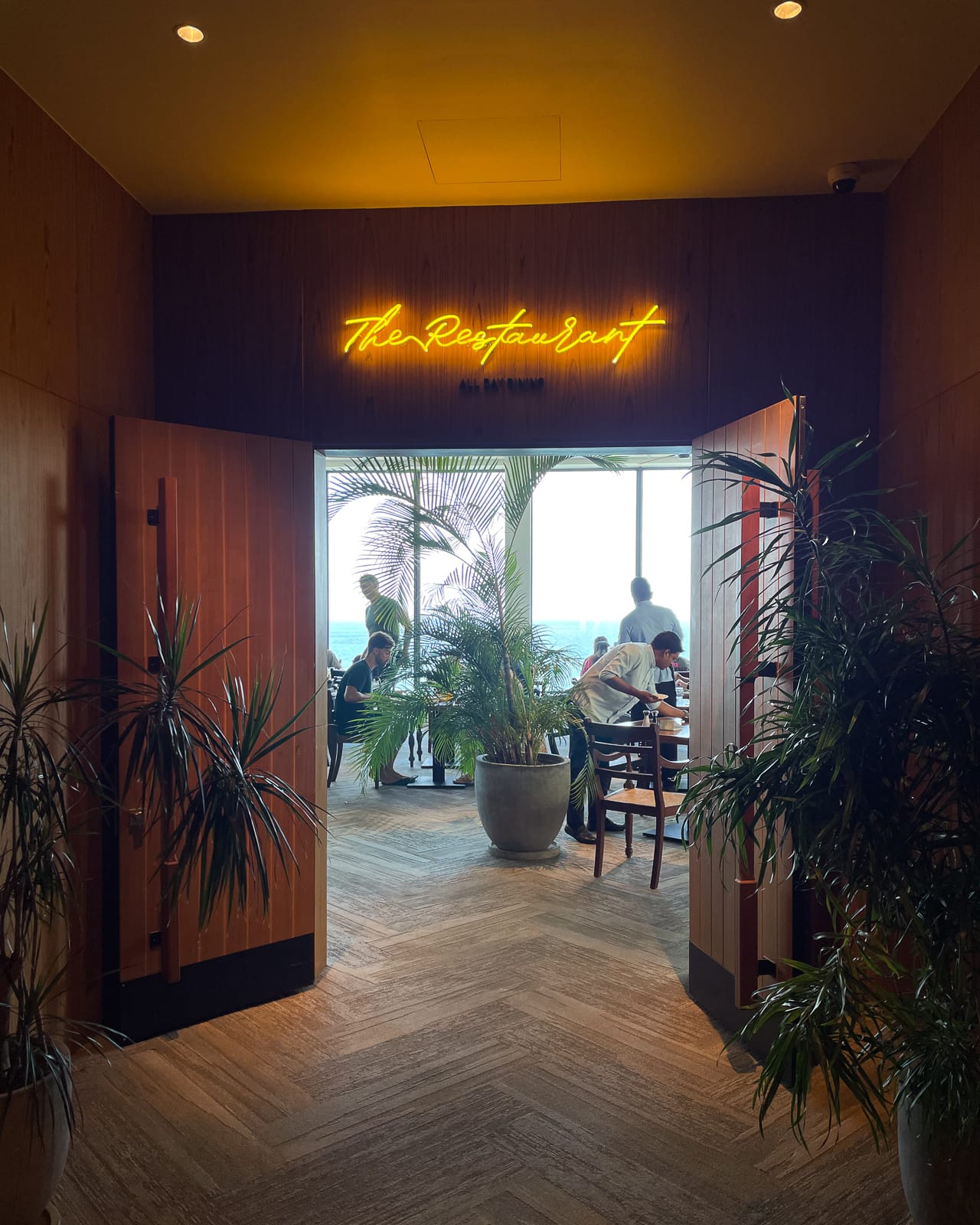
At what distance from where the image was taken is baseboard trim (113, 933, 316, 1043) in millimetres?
3365

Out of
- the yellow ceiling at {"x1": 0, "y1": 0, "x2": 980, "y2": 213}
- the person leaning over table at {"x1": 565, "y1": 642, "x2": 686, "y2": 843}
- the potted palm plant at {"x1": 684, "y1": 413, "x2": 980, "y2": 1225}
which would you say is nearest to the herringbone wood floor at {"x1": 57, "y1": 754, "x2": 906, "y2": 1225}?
the potted palm plant at {"x1": 684, "y1": 413, "x2": 980, "y2": 1225}

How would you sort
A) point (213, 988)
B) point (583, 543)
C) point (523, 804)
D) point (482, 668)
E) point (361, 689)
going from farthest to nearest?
point (583, 543) → point (361, 689) → point (482, 668) → point (523, 804) → point (213, 988)

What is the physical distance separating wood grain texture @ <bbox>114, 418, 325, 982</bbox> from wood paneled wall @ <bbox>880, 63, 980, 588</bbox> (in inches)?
90.8

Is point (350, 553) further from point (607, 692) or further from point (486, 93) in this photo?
point (486, 93)

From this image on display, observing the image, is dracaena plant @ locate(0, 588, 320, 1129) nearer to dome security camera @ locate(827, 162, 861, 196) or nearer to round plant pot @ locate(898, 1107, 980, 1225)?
round plant pot @ locate(898, 1107, 980, 1225)

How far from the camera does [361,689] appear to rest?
7457mm

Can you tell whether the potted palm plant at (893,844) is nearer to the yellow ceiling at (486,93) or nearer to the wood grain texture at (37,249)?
the yellow ceiling at (486,93)

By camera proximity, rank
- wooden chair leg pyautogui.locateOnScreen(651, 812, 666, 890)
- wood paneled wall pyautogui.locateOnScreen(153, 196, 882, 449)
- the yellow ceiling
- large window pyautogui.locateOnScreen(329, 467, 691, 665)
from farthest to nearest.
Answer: large window pyautogui.locateOnScreen(329, 467, 691, 665)
wooden chair leg pyautogui.locateOnScreen(651, 812, 666, 890)
wood paneled wall pyautogui.locateOnScreen(153, 196, 882, 449)
the yellow ceiling

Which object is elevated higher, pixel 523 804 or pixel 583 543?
pixel 583 543

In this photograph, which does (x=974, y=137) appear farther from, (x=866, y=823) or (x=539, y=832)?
(x=539, y=832)

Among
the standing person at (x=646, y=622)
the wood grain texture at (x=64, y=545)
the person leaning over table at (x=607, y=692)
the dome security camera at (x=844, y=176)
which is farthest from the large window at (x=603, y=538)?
the wood grain texture at (x=64, y=545)

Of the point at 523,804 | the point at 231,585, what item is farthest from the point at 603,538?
the point at 231,585

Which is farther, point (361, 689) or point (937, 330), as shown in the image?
point (361, 689)

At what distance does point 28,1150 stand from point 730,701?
2.50 m
